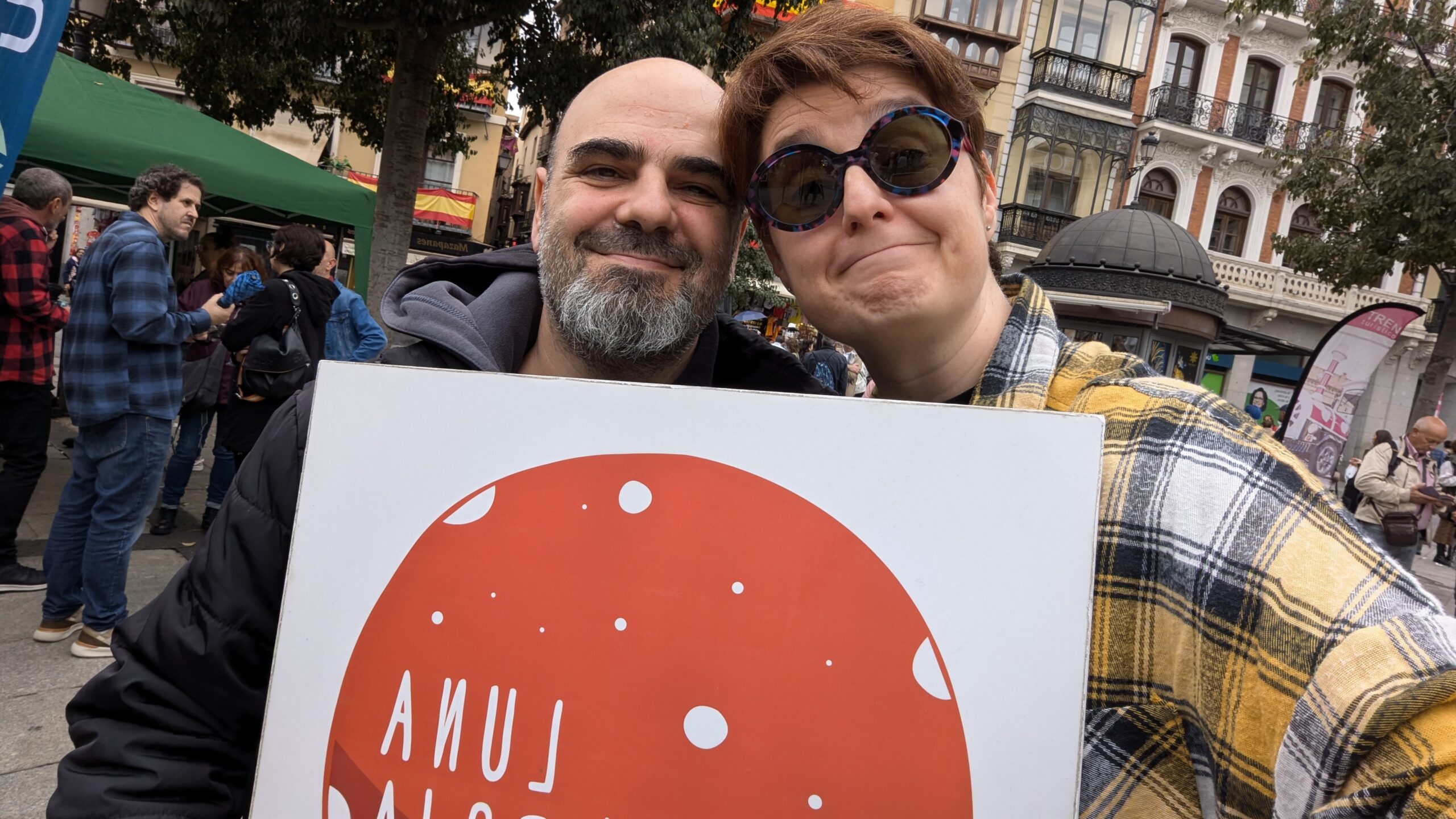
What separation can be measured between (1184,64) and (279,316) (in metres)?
24.5

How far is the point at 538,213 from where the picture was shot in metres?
1.60

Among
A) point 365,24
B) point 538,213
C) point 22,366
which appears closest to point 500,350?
point 538,213

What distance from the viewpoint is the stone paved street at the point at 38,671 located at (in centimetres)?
256

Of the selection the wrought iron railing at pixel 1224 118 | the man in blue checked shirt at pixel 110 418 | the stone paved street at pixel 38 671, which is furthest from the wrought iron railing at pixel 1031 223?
the man in blue checked shirt at pixel 110 418

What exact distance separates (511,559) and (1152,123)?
24620 mm

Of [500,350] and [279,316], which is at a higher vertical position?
[500,350]

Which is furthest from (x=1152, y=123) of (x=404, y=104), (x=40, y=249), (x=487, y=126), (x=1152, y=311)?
(x=40, y=249)

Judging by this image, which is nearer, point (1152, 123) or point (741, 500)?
point (741, 500)

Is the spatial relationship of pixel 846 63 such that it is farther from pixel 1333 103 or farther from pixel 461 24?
pixel 1333 103

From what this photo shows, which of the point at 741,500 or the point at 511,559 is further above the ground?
the point at 741,500

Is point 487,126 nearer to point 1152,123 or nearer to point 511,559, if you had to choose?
point 1152,123

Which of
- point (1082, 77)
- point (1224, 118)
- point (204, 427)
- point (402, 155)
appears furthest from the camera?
point (1224, 118)

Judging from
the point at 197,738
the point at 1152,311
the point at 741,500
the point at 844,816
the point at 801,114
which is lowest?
the point at 197,738

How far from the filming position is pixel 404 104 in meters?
6.61
